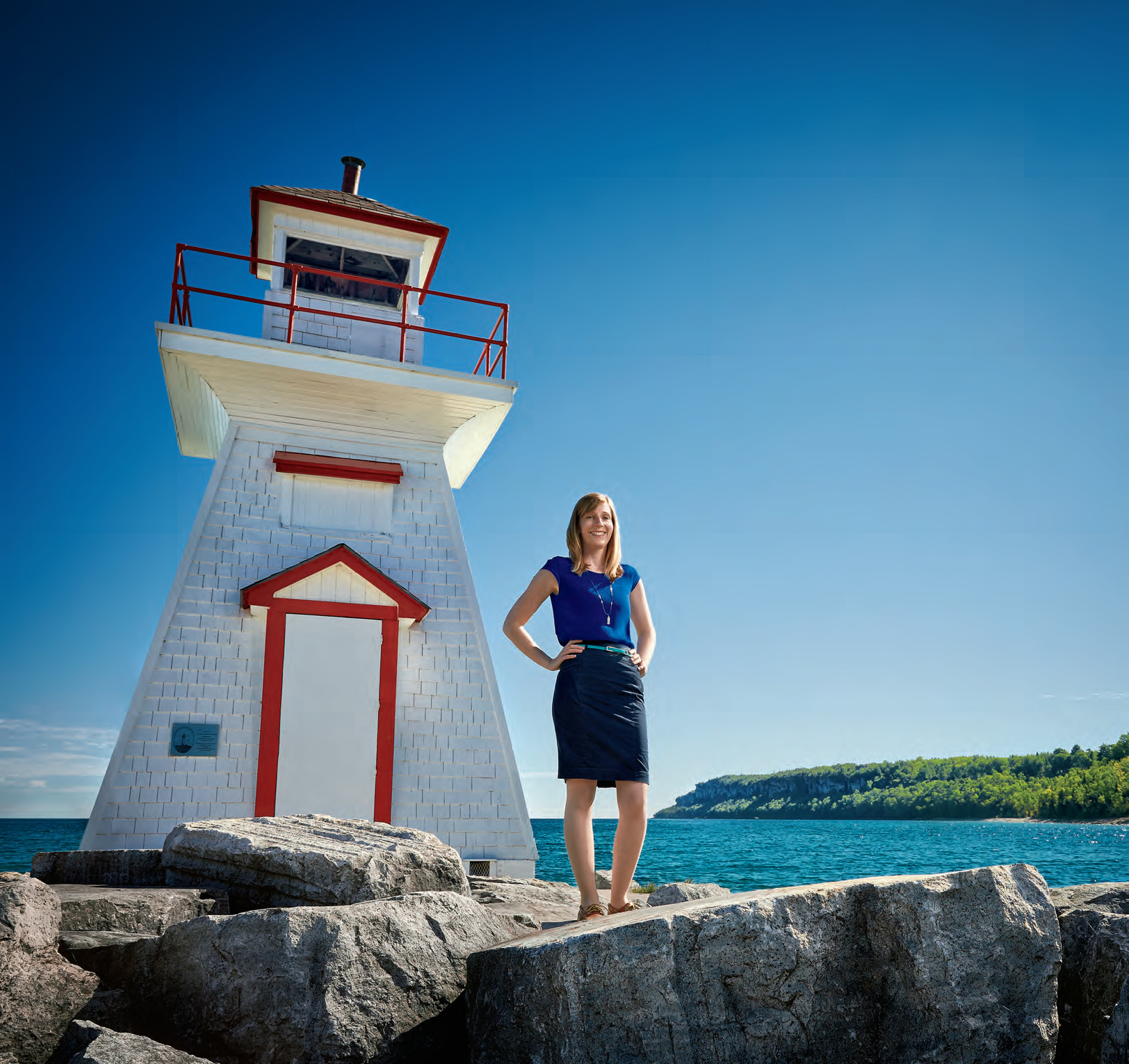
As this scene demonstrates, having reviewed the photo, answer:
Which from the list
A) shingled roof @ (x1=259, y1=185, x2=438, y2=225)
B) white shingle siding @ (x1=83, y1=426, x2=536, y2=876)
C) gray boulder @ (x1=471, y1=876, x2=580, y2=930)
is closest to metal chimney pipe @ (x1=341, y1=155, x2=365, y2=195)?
shingled roof @ (x1=259, y1=185, x2=438, y2=225)

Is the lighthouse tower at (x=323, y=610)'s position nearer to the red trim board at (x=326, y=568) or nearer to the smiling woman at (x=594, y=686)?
the red trim board at (x=326, y=568)

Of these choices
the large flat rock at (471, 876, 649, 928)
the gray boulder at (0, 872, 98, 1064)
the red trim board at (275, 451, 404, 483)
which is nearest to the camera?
the gray boulder at (0, 872, 98, 1064)

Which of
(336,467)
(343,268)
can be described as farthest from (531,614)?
(343,268)

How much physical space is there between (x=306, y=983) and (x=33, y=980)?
93 cm

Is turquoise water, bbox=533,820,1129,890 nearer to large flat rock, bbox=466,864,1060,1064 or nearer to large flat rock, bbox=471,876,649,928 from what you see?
large flat rock, bbox=471,876,649,928

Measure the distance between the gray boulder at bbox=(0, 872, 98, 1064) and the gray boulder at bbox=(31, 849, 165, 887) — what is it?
1430 mm

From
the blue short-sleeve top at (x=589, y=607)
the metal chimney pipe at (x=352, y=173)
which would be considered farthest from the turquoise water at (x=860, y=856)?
the metal chimney pipe at (x=352, y=173)

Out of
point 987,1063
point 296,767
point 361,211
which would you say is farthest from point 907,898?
point 361,211

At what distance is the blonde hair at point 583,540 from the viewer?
4.43m

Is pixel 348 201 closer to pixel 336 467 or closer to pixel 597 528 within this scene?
pixel 336 467

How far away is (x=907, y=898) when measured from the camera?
303cm

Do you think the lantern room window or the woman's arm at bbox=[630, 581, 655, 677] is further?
the lantern room window

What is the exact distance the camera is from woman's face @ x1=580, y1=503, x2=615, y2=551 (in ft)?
14.5

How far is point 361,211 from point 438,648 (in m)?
5.48
